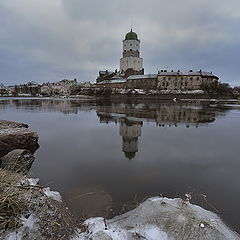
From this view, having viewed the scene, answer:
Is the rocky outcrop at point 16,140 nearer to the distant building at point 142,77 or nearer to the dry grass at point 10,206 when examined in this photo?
the dry grass at point 10,206

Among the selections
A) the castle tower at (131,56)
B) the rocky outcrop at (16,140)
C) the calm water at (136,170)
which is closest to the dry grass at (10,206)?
the calm water at (136,170)

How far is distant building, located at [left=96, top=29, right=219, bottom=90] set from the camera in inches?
4222

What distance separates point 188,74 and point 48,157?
353 ft

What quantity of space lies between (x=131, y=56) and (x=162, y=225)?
119 meters

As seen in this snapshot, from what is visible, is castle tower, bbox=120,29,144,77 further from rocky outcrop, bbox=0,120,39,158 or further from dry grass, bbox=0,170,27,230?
dry grass, bbox=0,170,27,230

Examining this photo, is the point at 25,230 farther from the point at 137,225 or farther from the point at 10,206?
the point at 137,225

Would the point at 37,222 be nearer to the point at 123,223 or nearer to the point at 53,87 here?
the point at 123,223

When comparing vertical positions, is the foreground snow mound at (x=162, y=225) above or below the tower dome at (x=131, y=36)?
below

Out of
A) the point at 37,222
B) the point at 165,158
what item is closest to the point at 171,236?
the point at 37,222

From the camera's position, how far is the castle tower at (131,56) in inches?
4616

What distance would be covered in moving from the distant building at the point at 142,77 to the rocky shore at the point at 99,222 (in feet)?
337

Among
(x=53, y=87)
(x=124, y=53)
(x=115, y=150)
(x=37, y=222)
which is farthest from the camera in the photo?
(x=53, y=87)

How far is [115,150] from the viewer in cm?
1135

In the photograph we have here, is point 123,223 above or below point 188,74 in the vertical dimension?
below
